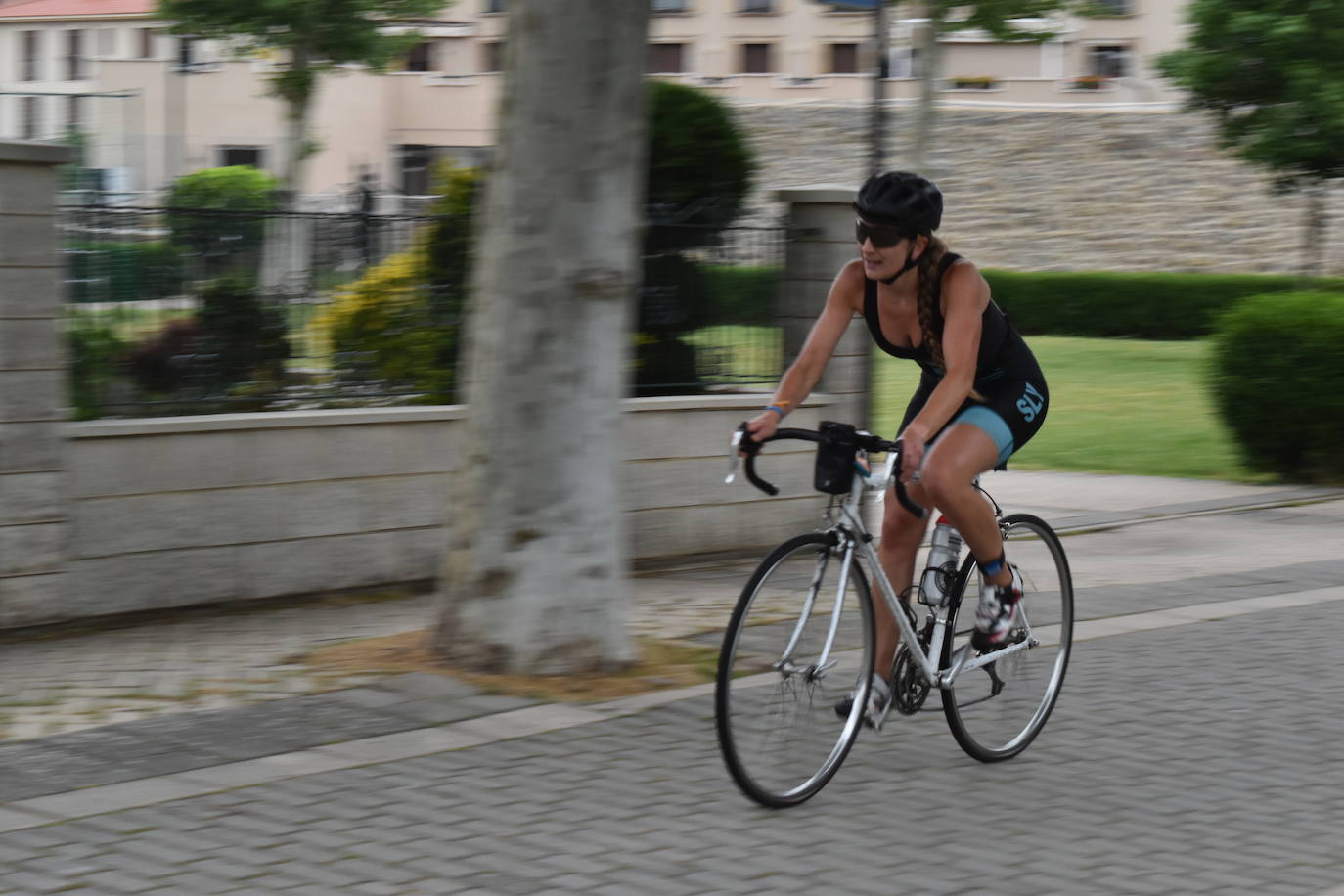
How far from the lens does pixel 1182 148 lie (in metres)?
56.2

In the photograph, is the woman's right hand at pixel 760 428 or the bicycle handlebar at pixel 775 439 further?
the woman's right hand at pixel 760 428

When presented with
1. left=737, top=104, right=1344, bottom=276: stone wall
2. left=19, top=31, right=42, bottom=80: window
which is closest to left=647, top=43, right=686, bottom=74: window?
left=737, top=104, right=1344, bottom=276: stone wall

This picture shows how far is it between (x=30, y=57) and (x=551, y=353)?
80.9m

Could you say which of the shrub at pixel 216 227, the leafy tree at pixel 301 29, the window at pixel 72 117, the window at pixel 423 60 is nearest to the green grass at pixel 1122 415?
the shrub at pixel 216 227

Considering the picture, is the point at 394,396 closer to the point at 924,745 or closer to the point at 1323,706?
the point at 924,745

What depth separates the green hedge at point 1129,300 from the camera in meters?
35.9

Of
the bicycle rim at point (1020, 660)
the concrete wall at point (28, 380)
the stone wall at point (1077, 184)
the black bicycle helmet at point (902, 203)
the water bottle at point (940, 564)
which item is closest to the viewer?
the black bicycle helmet at point (902, 203)

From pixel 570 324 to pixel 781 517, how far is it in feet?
12.4

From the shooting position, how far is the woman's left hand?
4.93 m

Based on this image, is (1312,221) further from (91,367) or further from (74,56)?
(74,56)

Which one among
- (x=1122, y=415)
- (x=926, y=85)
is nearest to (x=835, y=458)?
(x=1122, y=415)

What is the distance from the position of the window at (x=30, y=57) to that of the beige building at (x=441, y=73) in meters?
0.06

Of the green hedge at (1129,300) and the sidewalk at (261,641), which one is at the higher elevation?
the green hedge at (1129,300)

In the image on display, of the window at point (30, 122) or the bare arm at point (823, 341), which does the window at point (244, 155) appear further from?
the bare arm at point (823, 341)
